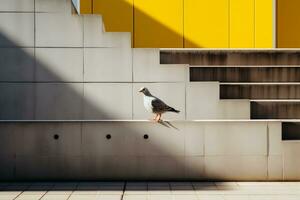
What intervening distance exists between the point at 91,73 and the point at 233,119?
358 centimetres

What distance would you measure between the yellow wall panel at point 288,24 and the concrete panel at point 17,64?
25.0ft

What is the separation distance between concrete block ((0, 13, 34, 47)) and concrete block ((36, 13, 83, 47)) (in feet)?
0.62

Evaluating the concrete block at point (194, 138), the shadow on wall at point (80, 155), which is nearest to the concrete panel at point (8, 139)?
the shadow on wall at point (80, 155)

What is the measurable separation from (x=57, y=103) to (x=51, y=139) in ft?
5.23

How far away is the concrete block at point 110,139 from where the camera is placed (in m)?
11.0

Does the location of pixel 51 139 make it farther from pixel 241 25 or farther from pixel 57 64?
pixel 241 25

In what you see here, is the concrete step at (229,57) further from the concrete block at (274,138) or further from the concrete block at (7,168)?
the concrete block at (7,168)

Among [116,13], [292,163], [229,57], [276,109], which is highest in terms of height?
[116,13]

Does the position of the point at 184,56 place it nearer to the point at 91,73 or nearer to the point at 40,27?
the point at 91,73

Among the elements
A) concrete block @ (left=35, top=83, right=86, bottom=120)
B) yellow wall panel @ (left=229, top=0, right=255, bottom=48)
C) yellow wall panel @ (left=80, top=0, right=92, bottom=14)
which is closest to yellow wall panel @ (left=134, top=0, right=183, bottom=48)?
yellow wall panel @ (left=80, top=0, right=92, bottom=14)

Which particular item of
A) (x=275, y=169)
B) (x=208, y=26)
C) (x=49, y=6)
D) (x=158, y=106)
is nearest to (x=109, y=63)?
(x=49, y=6)

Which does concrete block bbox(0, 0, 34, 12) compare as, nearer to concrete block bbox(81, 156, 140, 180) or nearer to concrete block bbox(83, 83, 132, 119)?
concrete block bbox(83, 83, 132, 119)

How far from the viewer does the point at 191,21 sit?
15602 millimetres

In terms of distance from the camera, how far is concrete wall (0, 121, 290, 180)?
10.9 metres
